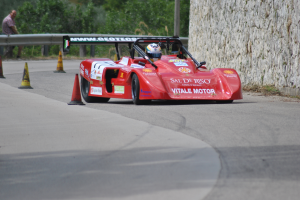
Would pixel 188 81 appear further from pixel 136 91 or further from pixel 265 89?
pixel 265 89

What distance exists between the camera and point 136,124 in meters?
7.33

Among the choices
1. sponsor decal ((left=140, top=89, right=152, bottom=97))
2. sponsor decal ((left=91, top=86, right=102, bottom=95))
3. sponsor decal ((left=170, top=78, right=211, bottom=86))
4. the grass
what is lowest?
the grass

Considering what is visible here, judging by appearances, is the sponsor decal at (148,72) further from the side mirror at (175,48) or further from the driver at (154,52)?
the side mirror at (175,48)

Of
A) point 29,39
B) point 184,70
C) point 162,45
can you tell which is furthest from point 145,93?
point 29,39

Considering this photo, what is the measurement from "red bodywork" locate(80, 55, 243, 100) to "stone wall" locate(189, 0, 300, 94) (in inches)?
81.5

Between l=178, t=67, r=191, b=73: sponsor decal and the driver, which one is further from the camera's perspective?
the driver

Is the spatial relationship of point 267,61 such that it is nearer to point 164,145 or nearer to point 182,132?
A: point 182,132

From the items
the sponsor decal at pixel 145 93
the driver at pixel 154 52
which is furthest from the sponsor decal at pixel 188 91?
the driver at pixel 154 52

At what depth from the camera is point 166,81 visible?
986cm

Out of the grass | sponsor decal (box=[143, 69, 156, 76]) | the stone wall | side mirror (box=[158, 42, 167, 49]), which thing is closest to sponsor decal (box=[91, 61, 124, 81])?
sponsor decal (box=[143, 69, 156, 76])

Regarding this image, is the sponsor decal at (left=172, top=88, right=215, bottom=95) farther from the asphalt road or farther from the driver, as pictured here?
the driver

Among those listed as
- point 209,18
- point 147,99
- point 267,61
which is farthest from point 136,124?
point 209,18

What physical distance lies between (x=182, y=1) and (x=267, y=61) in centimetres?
2264

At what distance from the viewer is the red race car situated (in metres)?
9.72
